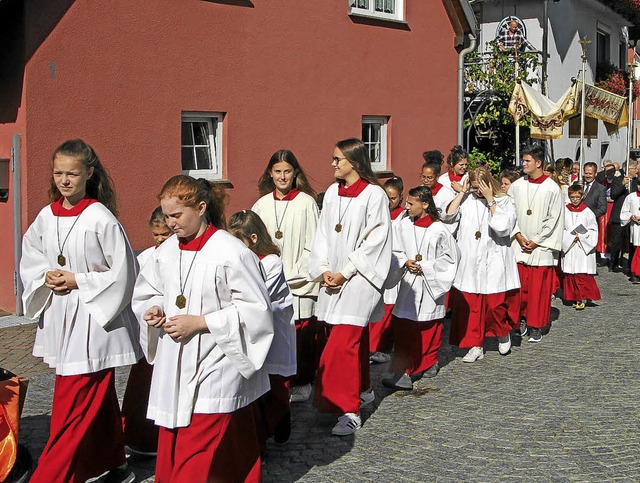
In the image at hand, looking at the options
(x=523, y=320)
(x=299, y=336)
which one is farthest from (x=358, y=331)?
(x=523, y=320)

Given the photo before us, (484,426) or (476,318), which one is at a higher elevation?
(476,318)

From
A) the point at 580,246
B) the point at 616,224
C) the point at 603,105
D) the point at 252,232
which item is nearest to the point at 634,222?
the point at 616,224

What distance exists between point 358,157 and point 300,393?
2022 mm

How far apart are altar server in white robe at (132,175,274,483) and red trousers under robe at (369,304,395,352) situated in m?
4.36

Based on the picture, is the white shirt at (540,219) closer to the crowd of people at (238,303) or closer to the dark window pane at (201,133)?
the crowd of people at (238,303)

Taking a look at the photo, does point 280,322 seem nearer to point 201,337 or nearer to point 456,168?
point 201,337

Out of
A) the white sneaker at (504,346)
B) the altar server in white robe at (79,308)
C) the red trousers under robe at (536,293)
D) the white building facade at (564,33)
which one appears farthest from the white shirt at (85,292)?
the white building facade at (564,33)

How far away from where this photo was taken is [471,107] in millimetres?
20141

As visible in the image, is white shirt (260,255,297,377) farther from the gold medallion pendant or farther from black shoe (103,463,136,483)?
the gold medallion pendant

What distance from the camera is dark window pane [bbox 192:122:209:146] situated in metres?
12.0

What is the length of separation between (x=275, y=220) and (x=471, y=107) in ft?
45.7

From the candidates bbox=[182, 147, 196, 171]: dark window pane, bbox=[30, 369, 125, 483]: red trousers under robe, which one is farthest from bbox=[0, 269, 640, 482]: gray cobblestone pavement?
bbox=[182, 147, 196, 171]: dark window pane

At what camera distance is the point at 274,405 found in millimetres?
5898

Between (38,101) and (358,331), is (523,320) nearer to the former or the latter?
(358,331)
